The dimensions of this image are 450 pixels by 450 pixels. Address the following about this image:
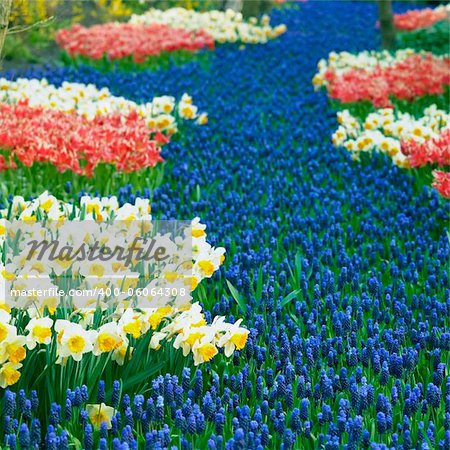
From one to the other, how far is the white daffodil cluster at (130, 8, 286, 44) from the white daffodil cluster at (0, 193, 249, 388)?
9939mm

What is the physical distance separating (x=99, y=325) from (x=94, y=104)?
4.58 metres

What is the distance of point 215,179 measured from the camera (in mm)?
6352

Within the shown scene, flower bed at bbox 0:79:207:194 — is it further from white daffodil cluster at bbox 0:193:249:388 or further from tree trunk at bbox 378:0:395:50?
tree trunk at bbox 378:0:395:50

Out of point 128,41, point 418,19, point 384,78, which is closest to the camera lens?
point 384,78

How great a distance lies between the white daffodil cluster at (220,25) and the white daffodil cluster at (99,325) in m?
9.94

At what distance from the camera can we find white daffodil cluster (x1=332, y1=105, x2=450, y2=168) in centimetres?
664

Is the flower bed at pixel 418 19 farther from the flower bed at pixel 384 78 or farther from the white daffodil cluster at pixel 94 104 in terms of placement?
the white daffodil cluster at pixel 94 104

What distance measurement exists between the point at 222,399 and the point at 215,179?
3327 millimetres

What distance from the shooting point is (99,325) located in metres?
3.30

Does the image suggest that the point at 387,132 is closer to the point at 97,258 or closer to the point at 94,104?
the point at 94,104

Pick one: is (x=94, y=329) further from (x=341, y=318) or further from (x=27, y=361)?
(x=341, y=318)

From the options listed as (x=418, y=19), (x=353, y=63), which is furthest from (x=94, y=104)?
(x=418, y=19)

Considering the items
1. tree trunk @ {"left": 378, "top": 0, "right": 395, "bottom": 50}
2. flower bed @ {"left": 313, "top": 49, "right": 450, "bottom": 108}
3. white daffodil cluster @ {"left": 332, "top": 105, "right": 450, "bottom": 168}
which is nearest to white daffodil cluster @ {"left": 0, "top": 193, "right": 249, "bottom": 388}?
white daffodil cluster @ {"left": 332, "top": 105, "right": 450, "bottom": 168}

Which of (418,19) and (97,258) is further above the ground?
(97,258)
